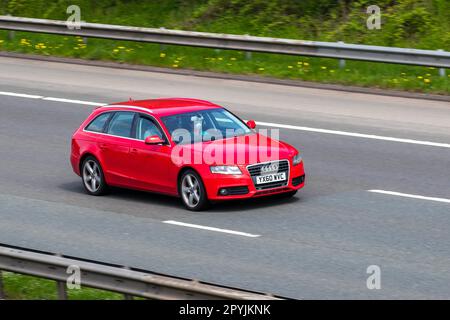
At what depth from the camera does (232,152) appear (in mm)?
15375

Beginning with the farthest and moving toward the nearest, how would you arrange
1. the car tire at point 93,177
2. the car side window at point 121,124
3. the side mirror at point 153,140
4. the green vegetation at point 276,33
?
the green vegetation at point 276,33 < the car tire at point 93,177 < the car side window at point 121,124 < the side mirror at point 153,140

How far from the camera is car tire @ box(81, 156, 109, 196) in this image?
55.1ft

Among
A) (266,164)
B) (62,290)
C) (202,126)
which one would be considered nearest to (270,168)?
(266,164)

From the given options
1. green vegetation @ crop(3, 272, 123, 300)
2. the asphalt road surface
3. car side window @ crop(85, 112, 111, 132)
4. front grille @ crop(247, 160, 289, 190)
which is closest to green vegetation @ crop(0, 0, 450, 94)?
the asphalt road surface

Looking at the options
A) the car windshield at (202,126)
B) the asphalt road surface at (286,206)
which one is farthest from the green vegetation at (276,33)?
the car windshield at (202,126)

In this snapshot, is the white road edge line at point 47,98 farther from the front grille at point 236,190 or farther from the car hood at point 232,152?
the front grille at point 236,190

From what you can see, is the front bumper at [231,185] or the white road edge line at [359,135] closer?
the front bumper at [231,185]

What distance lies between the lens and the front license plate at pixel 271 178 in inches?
602

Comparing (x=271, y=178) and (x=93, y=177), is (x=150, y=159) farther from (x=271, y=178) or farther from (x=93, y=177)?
(x=271, y=178)

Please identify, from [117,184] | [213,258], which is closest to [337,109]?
[117,184]

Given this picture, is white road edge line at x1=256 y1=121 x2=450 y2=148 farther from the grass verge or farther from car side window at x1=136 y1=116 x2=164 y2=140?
car side window at x1=136 y1=116 x2=164 y2=140

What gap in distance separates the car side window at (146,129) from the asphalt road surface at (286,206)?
983 mm

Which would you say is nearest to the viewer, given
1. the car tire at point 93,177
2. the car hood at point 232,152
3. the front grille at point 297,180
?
the car hood at point 232,152

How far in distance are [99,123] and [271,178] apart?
10.8 ft
